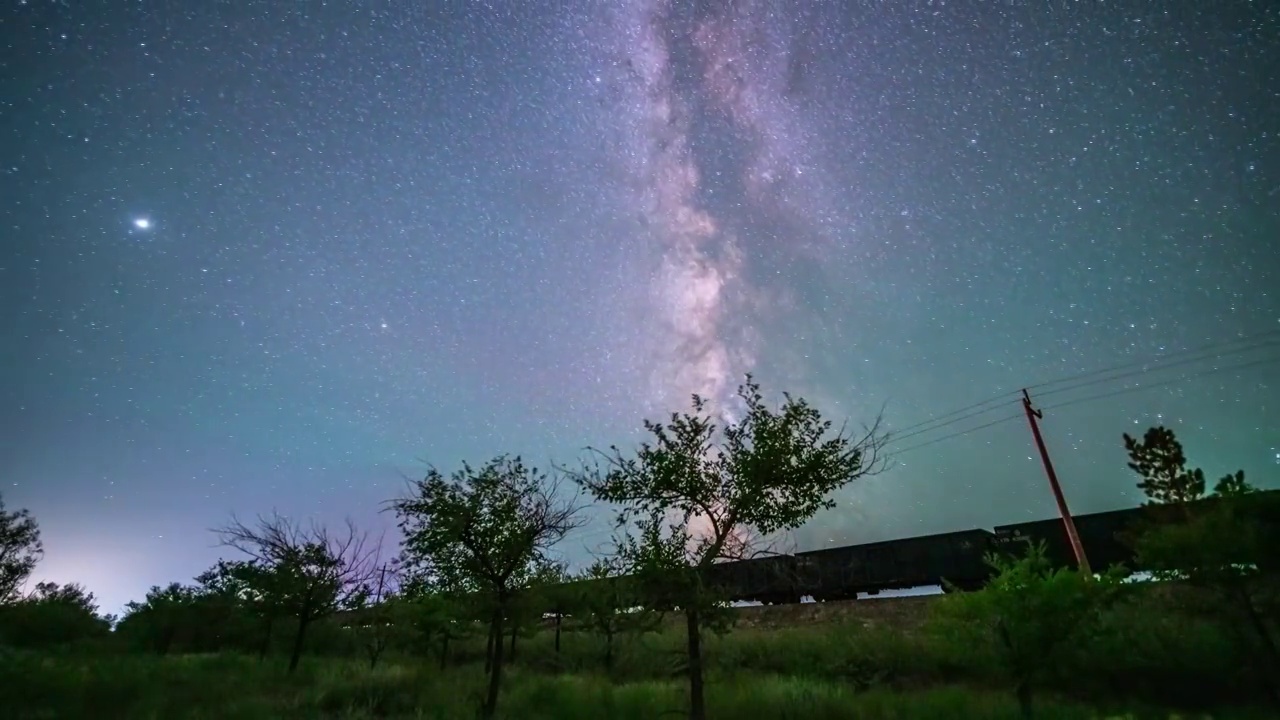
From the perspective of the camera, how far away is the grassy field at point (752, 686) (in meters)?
15.0

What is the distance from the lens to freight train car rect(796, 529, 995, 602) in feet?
110

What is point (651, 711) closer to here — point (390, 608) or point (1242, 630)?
point (1242, 630)

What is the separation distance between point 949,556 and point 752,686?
21948mm

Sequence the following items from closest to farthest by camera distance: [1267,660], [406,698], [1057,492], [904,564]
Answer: [406,698]
[1267,660]
[1057,492]
[904,564]

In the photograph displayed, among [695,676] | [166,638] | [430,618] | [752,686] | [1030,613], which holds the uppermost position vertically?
[430,618]

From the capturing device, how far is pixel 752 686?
18.9 metres

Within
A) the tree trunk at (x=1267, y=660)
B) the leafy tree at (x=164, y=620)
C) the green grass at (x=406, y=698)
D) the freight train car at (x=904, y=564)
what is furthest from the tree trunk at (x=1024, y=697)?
the leafy tree at (x=164, y=620)

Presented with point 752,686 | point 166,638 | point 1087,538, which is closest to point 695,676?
point 752,686

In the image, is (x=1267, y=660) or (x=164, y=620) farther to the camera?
(x=164, y=620)

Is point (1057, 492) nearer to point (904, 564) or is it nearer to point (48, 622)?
point (904, 564)

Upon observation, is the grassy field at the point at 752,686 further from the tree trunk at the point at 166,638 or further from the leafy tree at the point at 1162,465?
the tree trunk at the point at 166,638

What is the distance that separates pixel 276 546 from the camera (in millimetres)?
26484

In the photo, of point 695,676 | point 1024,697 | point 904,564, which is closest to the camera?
point 695,676

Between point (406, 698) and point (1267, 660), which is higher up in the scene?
point (406, 698)
